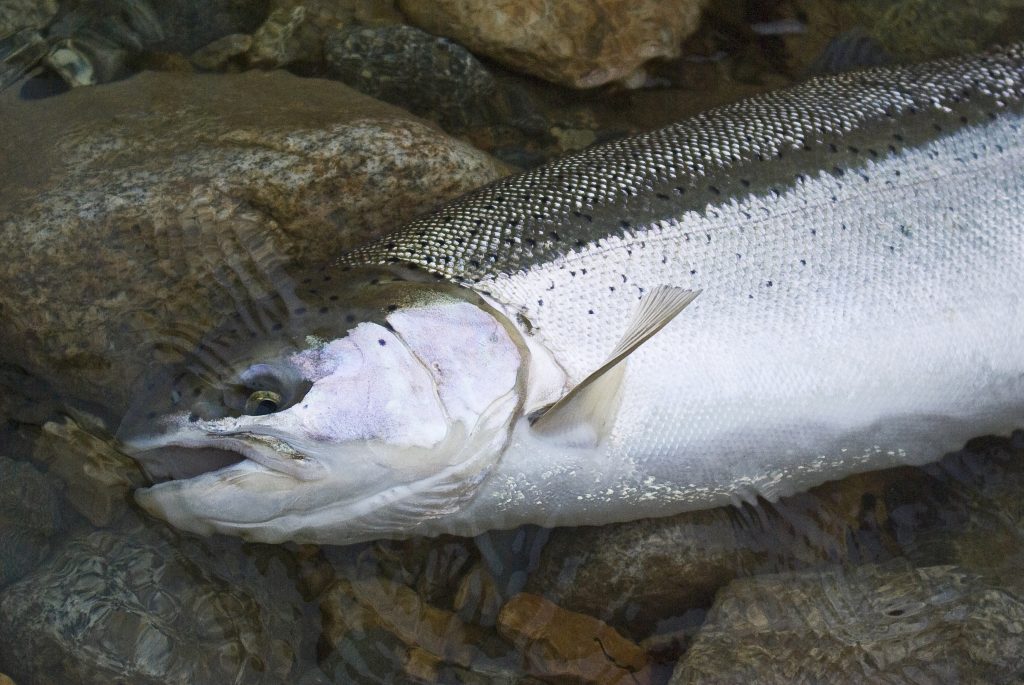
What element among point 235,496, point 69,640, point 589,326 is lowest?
point 69,640

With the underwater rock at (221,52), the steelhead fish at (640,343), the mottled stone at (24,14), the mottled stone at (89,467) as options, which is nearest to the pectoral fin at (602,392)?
the steelhead fish at (640,343)

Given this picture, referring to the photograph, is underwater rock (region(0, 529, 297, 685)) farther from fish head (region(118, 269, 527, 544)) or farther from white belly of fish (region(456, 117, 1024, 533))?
white belly of fish (region(456, 117, 1024, 533))

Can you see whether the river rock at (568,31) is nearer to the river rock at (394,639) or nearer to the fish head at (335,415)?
the fish head at (335,415)

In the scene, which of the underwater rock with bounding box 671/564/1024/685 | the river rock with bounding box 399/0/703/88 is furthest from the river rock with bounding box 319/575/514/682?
the river rock with bounding box 399/0/703/88

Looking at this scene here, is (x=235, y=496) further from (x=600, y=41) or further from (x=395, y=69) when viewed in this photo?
(x=600, y=41)

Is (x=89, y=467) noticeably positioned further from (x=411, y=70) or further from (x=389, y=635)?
(x=411, y=70)

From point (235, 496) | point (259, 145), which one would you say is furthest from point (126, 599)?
point (259, 145)

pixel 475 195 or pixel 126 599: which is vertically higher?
pixel 475 195
